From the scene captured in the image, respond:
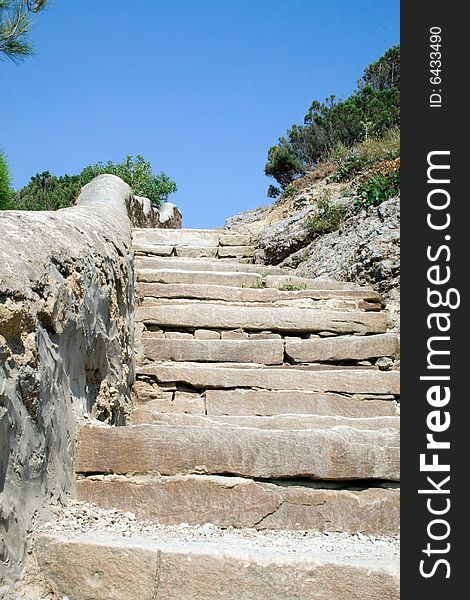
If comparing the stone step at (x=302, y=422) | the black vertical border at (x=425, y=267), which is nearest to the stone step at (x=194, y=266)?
the stone step at (x=302, y=422)

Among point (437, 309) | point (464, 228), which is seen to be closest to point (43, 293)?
point (437, 309)

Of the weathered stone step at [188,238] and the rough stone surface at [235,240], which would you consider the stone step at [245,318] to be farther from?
the rough stone surface at [235,240]

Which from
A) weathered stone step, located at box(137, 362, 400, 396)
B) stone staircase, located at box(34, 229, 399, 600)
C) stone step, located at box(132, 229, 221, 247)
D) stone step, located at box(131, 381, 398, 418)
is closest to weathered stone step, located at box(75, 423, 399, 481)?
stone staircase, located at box(34, 229, 399, 600)

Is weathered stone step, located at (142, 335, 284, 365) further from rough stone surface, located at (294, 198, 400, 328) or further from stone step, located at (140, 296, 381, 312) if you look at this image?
rough stone surface, located at (294, 198, 400, 328)

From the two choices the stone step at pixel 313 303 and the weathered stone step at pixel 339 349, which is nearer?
the weathered stone step at pixel 339 349

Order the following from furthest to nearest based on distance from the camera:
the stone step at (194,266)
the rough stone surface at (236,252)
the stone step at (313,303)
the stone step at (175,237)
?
the rough stone surface at (236,252), the stone step at (175,237), the stone step at (194,266), the stone step at (313,303)

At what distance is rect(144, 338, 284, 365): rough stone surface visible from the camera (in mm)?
3783

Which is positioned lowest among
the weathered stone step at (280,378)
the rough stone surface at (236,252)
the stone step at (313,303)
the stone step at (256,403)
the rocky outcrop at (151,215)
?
the stone step at (256,403)

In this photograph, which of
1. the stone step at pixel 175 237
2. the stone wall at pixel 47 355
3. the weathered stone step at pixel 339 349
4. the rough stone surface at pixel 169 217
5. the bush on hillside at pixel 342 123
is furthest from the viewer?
the bush on hillside at pixel 342 123

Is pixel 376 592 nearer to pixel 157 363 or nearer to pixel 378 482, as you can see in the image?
pixel 378 482

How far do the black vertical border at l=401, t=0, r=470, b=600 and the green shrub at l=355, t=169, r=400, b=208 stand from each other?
119 inches

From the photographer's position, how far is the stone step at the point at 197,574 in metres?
1.65

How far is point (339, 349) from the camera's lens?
12.8 feet

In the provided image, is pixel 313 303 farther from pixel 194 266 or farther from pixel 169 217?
pixel 169 217
